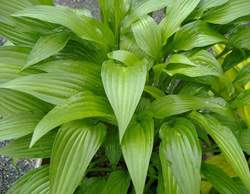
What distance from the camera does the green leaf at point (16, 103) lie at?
2.76 feet

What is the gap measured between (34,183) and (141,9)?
2.24 ft

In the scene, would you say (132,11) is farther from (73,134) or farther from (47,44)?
(73,134)

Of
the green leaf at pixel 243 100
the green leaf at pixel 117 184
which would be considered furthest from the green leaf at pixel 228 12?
the green leaf at pixel 117 184

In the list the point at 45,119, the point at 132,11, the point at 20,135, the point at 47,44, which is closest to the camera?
the point at 45,119

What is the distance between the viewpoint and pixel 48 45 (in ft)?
2.84

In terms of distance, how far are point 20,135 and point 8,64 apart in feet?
0.77

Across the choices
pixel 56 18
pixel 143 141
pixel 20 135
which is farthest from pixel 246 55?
pixel 20 135

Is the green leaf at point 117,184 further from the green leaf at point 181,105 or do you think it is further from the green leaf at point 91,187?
the green leaf at point 181,105

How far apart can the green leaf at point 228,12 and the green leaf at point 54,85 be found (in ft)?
1.63

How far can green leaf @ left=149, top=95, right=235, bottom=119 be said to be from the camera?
2.53 ft

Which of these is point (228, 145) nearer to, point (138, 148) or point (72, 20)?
point (138, 148)

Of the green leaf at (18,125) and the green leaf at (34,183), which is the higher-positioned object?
the green leaf at (18,125)

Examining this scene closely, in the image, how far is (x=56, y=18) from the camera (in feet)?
2.69

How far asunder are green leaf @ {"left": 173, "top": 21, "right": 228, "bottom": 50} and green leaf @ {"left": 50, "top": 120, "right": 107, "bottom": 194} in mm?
438
